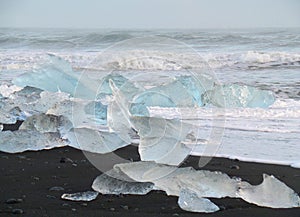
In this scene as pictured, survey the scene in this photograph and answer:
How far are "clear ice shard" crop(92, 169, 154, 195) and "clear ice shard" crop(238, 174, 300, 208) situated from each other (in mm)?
355

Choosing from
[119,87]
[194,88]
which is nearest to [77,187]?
[119,87]

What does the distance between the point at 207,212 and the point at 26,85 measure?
2625mm

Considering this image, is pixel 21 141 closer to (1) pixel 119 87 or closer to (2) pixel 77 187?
(2) pixel 77 187

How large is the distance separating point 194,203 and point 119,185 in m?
0.31

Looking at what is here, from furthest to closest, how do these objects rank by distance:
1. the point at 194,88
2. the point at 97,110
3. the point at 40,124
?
the point at 194,88
the point at 97,110
the point at 40,124

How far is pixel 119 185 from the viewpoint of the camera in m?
1.92

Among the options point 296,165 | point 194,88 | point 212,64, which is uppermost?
point 194,88

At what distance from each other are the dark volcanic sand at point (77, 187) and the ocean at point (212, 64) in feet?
0.90

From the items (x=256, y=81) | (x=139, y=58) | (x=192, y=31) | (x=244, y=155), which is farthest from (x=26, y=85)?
(x=192, y=31)

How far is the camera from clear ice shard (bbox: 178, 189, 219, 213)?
5.71 ft

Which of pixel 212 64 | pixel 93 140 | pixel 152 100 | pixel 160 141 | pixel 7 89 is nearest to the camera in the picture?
pixel 160 141

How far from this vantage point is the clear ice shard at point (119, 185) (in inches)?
74.9

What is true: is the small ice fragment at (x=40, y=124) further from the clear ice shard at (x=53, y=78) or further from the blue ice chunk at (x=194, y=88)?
the blue ice chunk at (x=194, y=88)

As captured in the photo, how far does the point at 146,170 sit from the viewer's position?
2.00 meters
